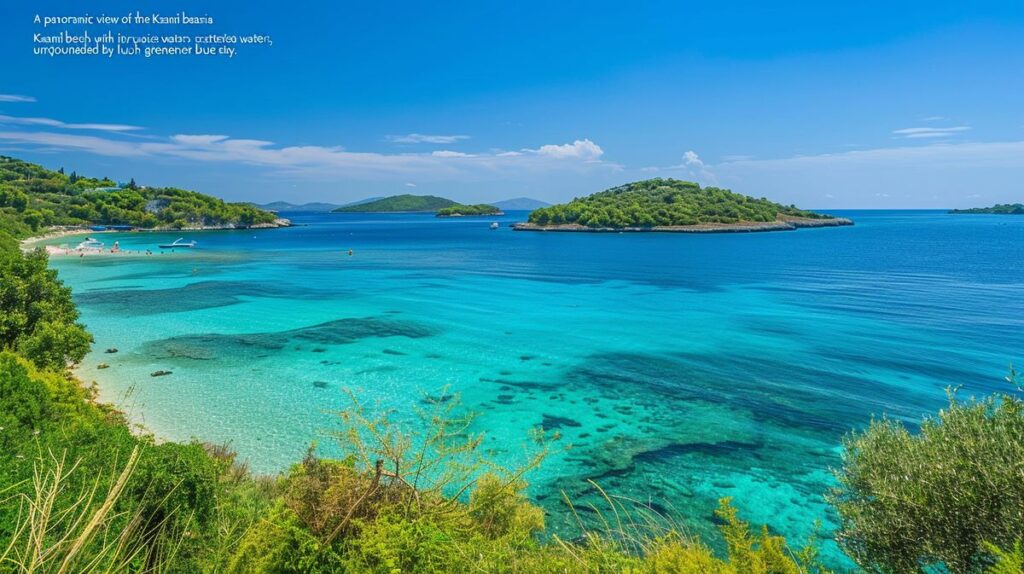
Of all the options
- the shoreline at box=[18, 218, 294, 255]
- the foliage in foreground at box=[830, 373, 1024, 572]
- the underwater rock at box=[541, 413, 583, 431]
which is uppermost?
the shoreline at box=[18, 218, 294, 255]

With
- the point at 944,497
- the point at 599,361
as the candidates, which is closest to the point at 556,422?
the point at 599,361

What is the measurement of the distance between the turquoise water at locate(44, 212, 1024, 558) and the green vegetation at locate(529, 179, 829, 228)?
10372 centimetres

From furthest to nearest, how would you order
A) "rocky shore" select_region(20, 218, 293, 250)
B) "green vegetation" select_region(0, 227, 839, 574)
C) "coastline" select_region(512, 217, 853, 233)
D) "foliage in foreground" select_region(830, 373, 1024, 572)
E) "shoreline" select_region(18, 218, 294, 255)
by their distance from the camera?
"coastline" select_region(512, 217, 853, 233), "rocky shore" select_region(20, 218, 293, 250), "shoreline" select_region(18, 218, 294, 255), "foliage in foreground" select_region(830, 373, 1024, 572), "green vegetation" select_region(0, 227, 839, 574)

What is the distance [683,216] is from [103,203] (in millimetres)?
177235

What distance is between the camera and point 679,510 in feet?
43.2

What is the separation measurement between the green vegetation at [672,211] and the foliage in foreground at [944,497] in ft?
510

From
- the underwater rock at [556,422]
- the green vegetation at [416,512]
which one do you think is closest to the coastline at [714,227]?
the underwater rock at [556,422]

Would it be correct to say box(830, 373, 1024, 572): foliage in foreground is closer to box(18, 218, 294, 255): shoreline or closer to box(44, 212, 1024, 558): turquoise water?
box(44, 212, 1024, 558): turquoise water

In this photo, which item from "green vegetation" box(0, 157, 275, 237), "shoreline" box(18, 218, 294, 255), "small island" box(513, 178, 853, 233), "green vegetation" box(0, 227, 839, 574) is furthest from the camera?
"small island" box(513, 178, 853, 233)

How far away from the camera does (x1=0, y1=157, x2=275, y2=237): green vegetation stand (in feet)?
427

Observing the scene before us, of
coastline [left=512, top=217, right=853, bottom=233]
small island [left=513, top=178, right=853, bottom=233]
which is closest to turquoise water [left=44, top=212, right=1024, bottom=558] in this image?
coastline [left=512, top=217, right=853, bottom=233]

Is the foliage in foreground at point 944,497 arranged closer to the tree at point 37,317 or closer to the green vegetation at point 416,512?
the green vegetation at point 416,512

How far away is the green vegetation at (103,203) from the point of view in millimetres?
130000

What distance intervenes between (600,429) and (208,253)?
8773 centimetres
